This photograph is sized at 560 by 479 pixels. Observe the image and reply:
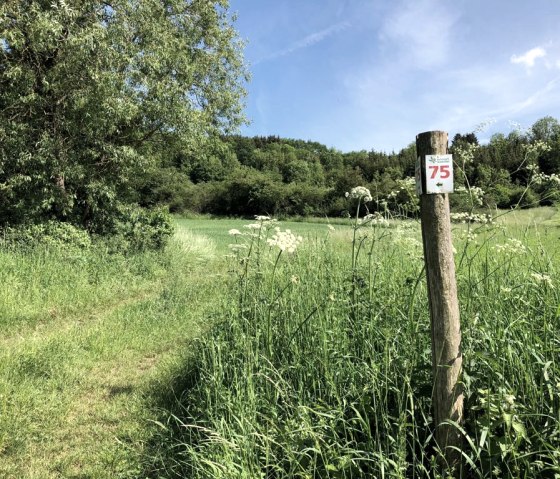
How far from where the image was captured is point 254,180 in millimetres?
64062

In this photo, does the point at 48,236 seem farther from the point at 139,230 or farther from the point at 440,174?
the point at 440,174

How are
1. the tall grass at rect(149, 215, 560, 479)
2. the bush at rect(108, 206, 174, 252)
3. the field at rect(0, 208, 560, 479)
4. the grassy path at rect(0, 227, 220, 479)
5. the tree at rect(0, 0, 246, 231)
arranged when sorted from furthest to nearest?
the bush at rect(108, 206, 174, 252)
the tree at rect(0, 0, 246, 231)
the grassy path at rect(0, 227, 220, 479)
the field at rect(0, 208, 560, 479)
the tall grass at rect(149, 215, 560, 479)

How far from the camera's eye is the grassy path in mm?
3410

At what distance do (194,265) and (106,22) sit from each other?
6.89 meters

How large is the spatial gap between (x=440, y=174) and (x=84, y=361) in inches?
187

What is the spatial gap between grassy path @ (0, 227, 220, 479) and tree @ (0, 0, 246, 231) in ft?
9.18

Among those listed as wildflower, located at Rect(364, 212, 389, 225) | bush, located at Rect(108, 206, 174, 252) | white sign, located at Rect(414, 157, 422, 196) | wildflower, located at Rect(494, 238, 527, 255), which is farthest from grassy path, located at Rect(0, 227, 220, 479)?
wildflower, located at Rect(494, 238, 527, 255)

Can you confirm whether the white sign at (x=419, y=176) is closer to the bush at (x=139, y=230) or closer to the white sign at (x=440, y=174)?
the white sign at (x=440, y=174)

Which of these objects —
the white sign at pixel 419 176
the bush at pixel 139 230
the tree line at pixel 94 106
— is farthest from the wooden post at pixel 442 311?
the bush at pixel 139 230

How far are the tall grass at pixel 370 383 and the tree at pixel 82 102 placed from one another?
→ 322 inches

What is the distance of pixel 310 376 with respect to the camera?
9.92 ft

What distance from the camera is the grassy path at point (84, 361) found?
341cm

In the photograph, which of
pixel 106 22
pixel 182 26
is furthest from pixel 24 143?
pixel 182 26

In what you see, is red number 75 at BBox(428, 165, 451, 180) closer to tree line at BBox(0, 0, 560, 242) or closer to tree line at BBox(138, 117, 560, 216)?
tree line at BBox(138, 117, 560, 216)
